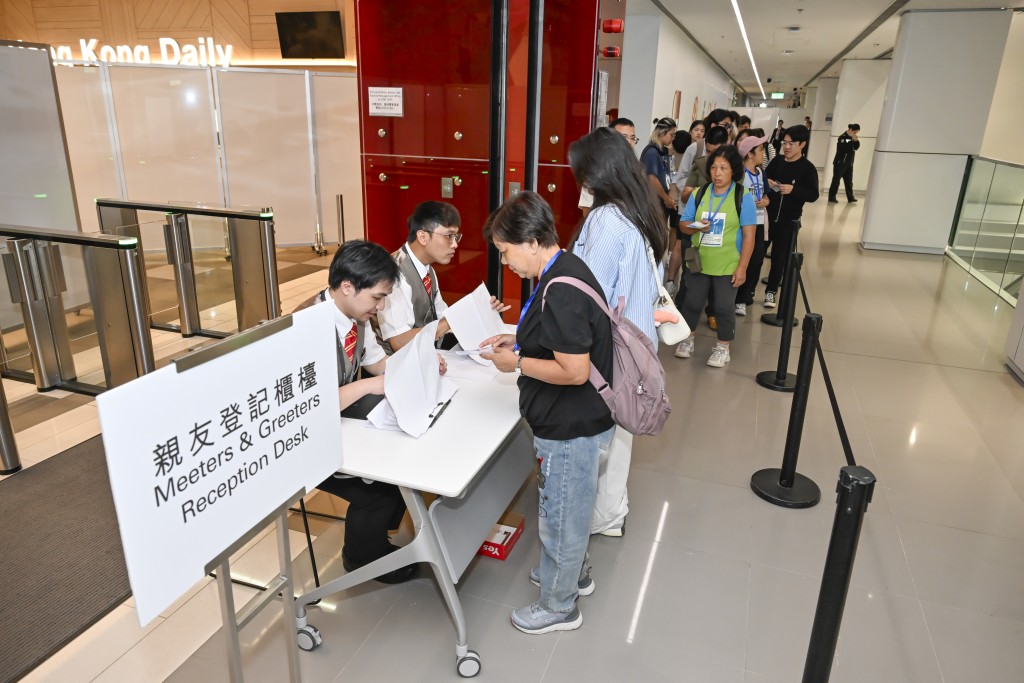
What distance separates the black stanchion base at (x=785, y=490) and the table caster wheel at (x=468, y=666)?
170 cm

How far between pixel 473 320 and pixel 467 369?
0.90ft

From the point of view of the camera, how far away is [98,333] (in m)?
4.55

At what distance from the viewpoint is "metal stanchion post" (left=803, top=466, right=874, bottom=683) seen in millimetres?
1546

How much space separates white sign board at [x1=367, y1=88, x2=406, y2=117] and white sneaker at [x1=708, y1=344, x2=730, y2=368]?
281 cm

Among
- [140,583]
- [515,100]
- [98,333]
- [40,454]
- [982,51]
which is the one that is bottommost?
[40,454]

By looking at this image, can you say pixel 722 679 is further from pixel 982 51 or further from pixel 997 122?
pixel 997 122

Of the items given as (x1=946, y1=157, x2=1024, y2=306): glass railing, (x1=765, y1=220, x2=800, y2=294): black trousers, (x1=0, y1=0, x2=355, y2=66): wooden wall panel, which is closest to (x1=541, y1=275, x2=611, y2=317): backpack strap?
(x1=765, y1=220, x2=800, y2=294): black trousers

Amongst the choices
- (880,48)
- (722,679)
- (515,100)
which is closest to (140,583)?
(722,679)

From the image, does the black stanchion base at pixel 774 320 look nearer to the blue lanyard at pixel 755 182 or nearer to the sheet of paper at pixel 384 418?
the blue lanyard at pixel 755 182

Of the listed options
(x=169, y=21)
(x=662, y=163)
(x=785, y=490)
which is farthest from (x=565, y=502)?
(x=169, y=21)

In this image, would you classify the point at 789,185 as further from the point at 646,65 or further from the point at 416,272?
the point at 646,65

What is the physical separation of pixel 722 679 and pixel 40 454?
3467 mm

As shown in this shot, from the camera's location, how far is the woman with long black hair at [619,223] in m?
2.41

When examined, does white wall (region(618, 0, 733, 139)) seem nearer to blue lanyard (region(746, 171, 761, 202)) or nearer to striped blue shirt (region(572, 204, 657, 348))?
blue lanyard (region(746, 171, 761, 202))
